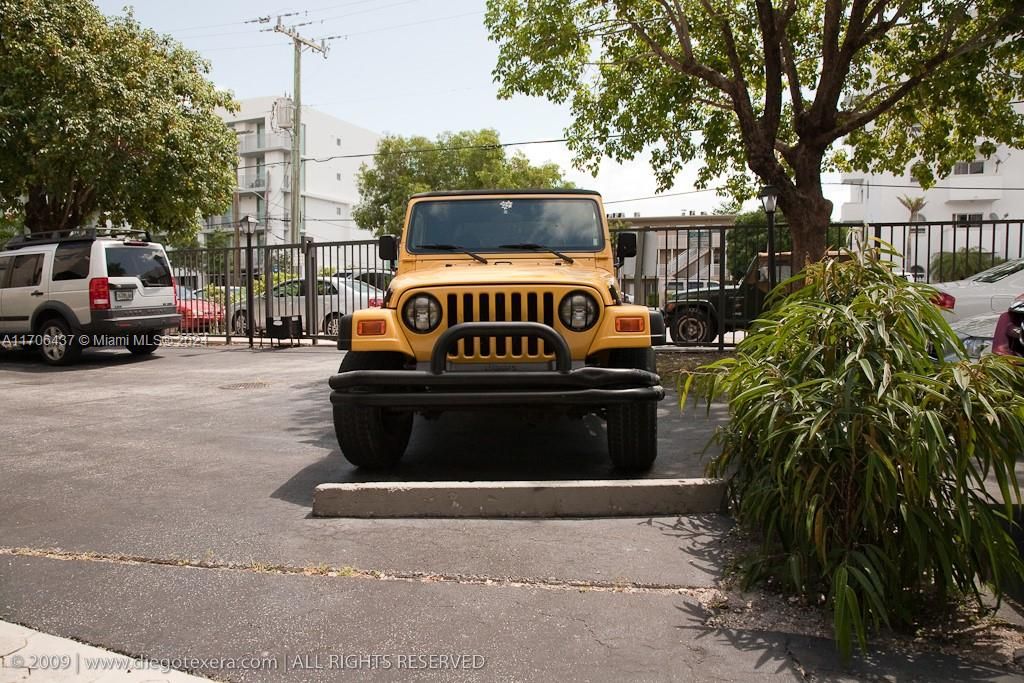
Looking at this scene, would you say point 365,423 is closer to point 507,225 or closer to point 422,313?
point 422,313

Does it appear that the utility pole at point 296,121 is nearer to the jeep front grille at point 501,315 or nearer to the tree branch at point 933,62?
the tree branch at point 933,62

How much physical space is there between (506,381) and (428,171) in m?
42.8

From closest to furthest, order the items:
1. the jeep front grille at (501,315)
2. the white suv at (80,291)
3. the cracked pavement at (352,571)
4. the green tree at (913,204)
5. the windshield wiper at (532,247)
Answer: the cracked pavement at (352,571)
the jeep front grille at (501,315)
the windshield wiper at (532,247)
the white suv at (80,291)
the green tree at (913,204)

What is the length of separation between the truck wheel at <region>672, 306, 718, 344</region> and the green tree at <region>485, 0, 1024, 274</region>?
2.49 m

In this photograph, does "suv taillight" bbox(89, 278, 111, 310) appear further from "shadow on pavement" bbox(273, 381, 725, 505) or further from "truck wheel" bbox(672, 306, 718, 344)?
"truck wheel" bbox(672, 306, 718, 344)

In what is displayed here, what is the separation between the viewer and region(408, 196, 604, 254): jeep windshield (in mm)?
6203

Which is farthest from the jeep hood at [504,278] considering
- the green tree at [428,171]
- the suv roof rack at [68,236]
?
the green tree at [428,171]

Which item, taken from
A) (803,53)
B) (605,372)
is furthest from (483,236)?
(803,53)

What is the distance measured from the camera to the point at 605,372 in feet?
14.9

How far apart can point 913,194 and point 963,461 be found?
5568 centimetres

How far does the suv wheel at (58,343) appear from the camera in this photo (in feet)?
42.5

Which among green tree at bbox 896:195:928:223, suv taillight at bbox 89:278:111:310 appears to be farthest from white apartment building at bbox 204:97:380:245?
suv taillight at bbox 89:278:111:310

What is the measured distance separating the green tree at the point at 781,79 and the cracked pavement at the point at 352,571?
21.8 feet

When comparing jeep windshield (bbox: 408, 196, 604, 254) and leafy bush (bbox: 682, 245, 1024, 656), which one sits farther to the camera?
jeep windshield (bbox: 408, 196, 604, 254)
